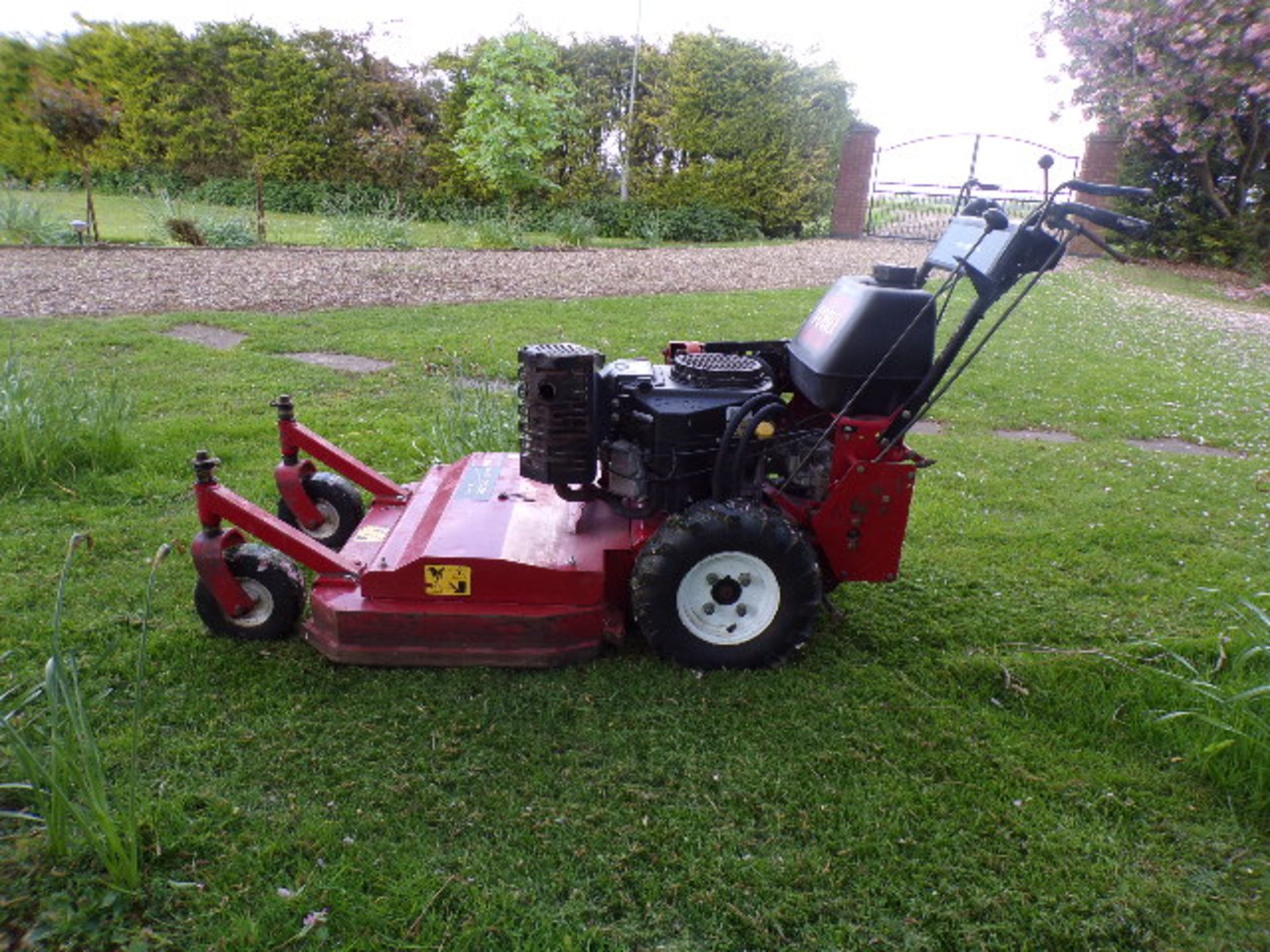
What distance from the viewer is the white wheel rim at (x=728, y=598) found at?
3.08 metres

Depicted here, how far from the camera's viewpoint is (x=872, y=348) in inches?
121

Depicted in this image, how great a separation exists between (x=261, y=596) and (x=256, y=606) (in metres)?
0.04

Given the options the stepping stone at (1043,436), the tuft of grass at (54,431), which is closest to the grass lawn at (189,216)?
the tuft of grass at (54,431)

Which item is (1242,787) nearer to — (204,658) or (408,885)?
(408,885)

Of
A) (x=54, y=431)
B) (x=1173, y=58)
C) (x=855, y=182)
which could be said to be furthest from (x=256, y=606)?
(x=855, y=182)

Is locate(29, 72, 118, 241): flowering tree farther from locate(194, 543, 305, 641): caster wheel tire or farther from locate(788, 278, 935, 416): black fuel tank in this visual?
locate(788, 278, 935, 416): black fuel tank

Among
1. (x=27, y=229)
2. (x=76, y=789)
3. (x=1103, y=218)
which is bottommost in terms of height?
(x=76, y=789)

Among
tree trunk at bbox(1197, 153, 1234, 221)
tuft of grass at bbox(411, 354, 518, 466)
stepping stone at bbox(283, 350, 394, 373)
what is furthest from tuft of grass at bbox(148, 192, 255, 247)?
tree trunk at bbox(1197, 153, 1234, 221)

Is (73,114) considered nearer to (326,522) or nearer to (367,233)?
(367,233)

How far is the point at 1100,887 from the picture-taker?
234cm

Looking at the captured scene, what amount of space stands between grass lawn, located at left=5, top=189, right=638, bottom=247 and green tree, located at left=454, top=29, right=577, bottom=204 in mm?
1105

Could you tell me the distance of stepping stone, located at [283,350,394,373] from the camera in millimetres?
6840

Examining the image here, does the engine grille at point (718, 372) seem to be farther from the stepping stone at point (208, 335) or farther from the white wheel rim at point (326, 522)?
the stepping stone at point (208, 335)

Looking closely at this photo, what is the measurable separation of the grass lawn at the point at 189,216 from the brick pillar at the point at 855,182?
476cm
